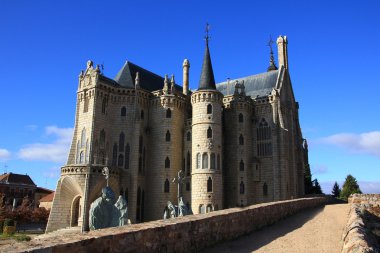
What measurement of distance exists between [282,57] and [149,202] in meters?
27.1

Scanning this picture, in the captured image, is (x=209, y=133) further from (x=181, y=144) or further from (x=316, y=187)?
(x=316, y=187)

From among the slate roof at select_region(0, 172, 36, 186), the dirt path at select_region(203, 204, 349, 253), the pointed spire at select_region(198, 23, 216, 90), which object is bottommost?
the dirt path at select_region(203, 204, 349, 253)

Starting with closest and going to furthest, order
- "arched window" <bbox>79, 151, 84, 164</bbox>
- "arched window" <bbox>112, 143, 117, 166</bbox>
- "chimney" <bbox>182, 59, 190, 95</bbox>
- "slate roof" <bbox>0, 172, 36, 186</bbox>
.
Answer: "arched window" <bbox>79, 151, 84, 164</bbox>
"arched window" <bbox>112, 143, 117, 166</bbox>
"chimney" <bbox>182, 59, 190, 95</bbox>
"slate roof" <bbox>0, 172, 36, 186</bbox>

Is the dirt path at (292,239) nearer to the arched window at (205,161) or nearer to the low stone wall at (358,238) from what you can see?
the low stone wall at (358,238)

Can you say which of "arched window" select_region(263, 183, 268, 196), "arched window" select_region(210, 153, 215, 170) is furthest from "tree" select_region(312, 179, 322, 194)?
"arched window" select_region(210, 153, 215, 170)

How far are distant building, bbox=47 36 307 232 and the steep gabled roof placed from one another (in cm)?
19

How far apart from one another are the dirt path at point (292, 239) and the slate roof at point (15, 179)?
73510 millimetres

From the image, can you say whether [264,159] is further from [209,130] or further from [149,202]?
[149,202]

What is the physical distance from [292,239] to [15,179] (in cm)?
7766

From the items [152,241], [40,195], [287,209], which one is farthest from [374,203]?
[40,195]

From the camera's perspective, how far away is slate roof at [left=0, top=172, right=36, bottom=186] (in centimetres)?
7562

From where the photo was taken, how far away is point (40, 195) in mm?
81500

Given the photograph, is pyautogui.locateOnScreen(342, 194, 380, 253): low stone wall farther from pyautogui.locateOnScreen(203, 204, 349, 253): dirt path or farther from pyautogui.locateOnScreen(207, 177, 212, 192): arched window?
pyautogui.locateOnScreen(207, 177, 212, 192): arched window

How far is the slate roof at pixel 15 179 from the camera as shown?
7562cm
